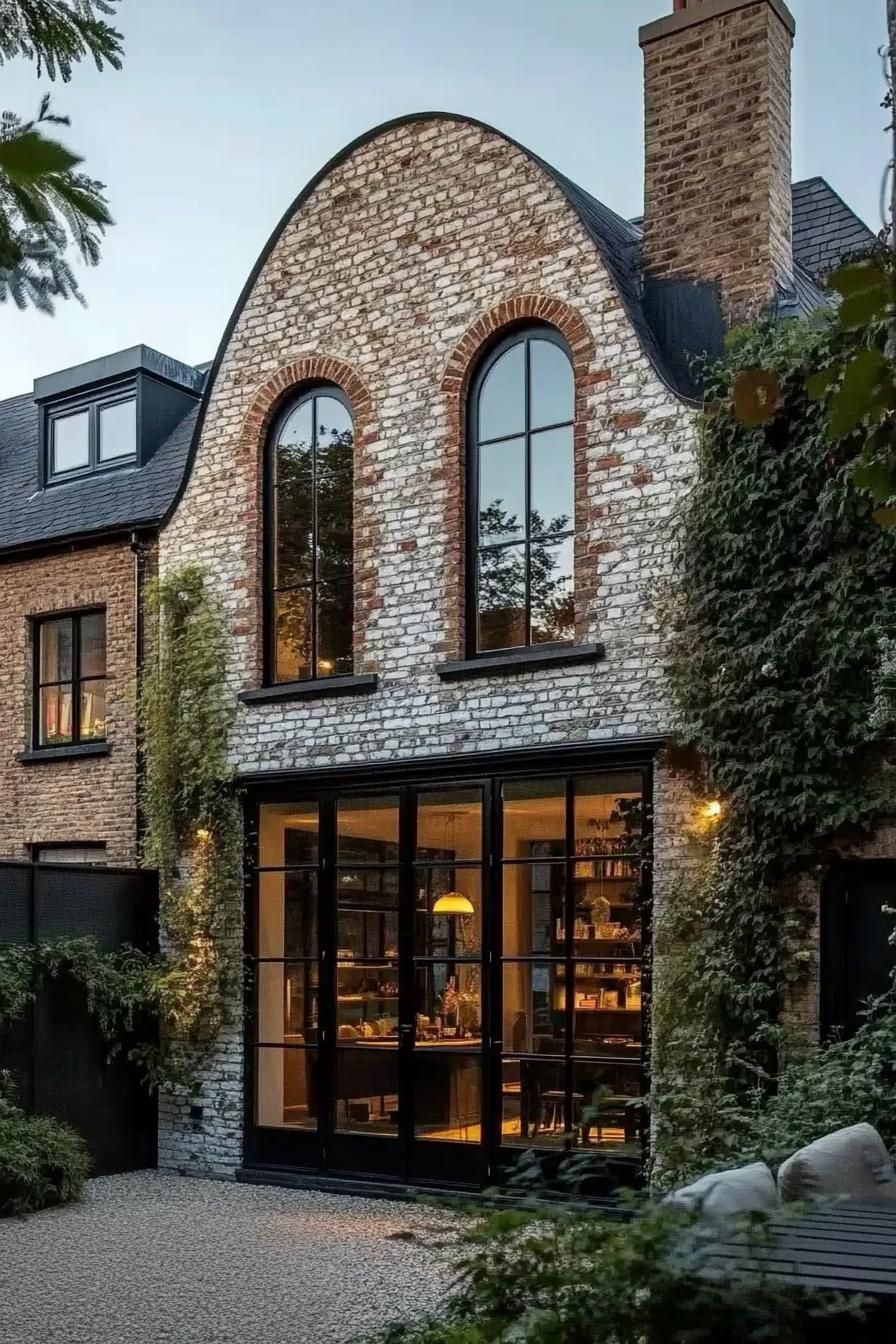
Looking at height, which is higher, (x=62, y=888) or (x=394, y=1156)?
(x=62, y=888)

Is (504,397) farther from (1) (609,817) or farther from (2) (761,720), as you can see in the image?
(2) (761,720)

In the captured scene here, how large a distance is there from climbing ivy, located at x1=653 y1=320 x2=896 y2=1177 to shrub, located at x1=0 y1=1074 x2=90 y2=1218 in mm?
3918

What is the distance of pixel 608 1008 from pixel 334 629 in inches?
135

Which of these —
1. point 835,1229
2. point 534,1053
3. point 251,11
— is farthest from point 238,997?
point 251,11

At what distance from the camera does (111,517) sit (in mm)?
12727

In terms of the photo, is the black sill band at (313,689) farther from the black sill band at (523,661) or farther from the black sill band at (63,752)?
the black sill band at (63,752)

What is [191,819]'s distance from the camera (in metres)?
11.6

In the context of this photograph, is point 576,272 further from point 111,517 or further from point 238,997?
point 238,997

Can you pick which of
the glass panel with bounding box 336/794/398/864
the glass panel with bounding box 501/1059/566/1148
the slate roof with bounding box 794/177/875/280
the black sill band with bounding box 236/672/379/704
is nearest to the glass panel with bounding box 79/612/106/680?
the black sill band with bounding box 236/672/379/704

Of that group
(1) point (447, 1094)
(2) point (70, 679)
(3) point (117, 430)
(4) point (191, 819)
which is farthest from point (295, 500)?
(1) point (447, 1094)

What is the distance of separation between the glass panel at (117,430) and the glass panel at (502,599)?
16.1 ft

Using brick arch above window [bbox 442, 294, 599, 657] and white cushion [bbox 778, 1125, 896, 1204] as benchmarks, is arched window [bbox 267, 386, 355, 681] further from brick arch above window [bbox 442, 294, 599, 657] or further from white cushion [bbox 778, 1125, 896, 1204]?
white cushion [bbox 778, 1125, 896, 1204]

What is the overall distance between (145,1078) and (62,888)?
1.56 meters

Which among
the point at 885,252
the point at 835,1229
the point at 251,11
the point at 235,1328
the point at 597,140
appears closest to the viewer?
the point at 885,252
